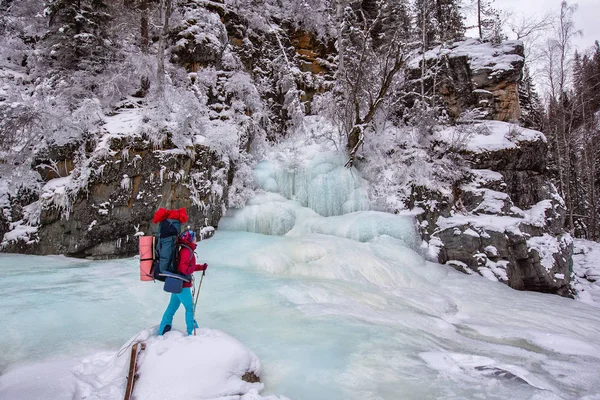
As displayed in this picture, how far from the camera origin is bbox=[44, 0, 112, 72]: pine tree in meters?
8.16

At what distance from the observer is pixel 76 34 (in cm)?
827

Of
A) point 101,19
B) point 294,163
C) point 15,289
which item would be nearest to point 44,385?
point 15,289

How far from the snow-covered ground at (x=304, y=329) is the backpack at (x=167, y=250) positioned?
592 millimetres

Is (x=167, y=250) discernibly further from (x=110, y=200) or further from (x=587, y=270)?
(x=587, y=270)

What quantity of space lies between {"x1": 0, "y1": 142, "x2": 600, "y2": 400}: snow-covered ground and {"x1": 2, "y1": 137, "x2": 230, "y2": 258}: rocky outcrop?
1.95ft

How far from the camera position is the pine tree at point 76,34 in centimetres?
816

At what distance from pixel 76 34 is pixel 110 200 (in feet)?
16.3

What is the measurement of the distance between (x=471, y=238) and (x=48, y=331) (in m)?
8.54

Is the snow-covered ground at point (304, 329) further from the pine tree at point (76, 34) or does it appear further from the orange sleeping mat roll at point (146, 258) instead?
the pine tree at point (76, 34)

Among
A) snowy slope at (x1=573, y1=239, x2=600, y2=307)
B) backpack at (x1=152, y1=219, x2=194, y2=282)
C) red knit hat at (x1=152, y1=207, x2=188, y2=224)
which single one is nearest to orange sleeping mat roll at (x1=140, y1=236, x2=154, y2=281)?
backpack at (x1=152, y1=219, x2=194, y2=282)

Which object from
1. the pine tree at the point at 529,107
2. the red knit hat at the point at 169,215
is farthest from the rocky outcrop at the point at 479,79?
the red knit hat at the point at 169,215

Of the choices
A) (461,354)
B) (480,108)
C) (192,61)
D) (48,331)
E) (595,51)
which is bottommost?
(461,354)

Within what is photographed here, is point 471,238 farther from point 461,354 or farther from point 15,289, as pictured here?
point 15,289

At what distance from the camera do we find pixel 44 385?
90.7 inches
